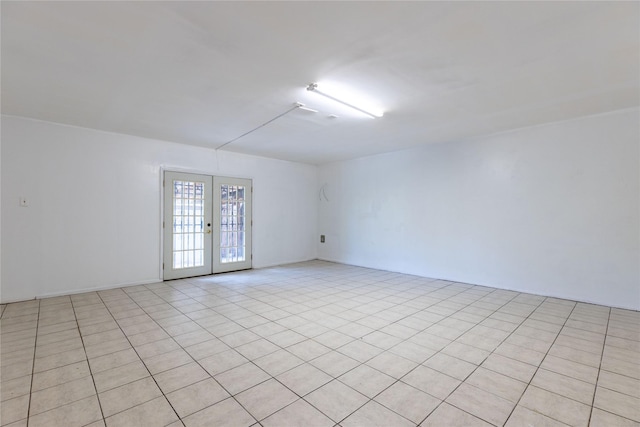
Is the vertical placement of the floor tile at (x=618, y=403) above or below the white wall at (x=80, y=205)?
below

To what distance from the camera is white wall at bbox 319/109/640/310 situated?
393 centimetres

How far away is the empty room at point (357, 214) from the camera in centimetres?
202

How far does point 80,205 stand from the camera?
15.2 feet

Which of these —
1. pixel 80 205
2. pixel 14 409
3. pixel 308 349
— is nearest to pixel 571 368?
pixel 308 349

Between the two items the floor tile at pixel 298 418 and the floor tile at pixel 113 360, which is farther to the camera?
the floor tile at pixel 113 360

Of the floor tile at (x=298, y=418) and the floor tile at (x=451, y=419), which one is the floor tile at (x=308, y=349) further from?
the floor tile at (x=451, y=419)

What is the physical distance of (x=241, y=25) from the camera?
2117 mm

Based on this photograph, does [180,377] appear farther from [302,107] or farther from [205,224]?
Result: [205,224]

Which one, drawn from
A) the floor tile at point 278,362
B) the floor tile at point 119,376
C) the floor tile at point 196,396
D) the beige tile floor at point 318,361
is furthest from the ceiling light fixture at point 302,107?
the floor tile at point 119,376

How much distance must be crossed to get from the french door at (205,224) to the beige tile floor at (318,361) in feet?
4.69

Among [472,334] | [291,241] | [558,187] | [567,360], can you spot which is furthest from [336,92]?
[291,241]

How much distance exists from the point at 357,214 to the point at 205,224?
3478 millimetres

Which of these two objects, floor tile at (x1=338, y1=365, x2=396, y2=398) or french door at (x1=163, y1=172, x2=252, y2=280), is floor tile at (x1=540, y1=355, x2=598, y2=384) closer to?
floor tile at (x1=338, y1=365, x2=396, y2=398)

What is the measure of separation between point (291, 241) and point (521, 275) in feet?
16.3
